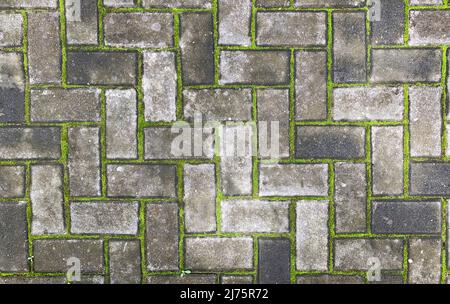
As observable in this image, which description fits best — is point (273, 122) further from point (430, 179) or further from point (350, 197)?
point (430, 179)

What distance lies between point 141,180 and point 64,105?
73 centimetres

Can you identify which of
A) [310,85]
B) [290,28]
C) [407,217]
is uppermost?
[290,28]

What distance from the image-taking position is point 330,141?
2.82 metres

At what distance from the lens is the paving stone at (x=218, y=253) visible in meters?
2.88

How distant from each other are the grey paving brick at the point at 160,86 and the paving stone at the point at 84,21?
402 mm

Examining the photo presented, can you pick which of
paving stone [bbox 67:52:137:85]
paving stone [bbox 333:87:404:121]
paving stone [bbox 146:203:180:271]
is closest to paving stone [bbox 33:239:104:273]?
paving stone [bbox 146:203:180:271]

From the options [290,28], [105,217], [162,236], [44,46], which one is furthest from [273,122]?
[44,46]

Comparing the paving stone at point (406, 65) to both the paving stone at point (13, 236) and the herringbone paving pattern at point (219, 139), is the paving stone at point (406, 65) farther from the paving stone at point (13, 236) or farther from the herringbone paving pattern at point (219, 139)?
the paving stone at point (13, 236)

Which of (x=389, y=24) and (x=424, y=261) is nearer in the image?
(x=389, y=24)

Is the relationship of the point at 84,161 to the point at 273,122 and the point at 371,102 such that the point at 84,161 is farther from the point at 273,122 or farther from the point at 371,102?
the point at 371,102

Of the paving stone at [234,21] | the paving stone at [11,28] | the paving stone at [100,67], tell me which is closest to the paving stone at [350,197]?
the paving stone at [234,21]

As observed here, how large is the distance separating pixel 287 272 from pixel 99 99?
1785mm

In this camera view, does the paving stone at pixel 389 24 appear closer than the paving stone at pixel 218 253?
Yes

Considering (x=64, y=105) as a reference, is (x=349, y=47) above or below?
above
